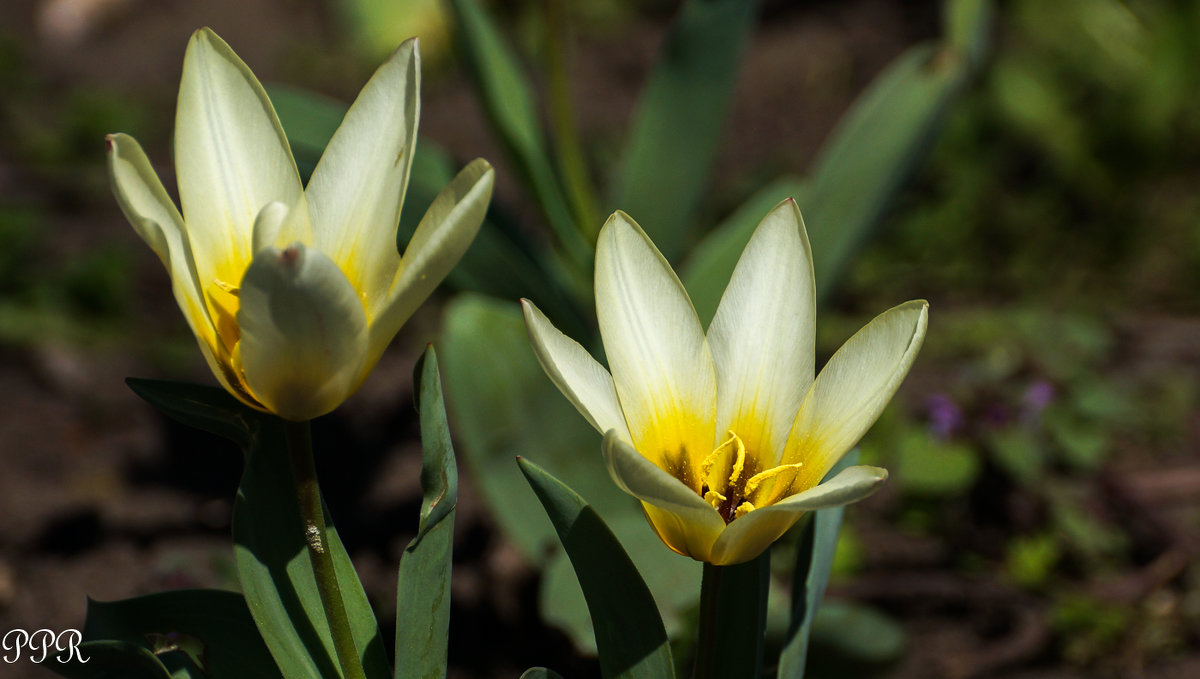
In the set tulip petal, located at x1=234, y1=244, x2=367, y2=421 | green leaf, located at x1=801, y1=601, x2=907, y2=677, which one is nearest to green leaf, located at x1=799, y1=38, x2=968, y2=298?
green leaf, located at x1=801, y1=601, x2=907, y2=677

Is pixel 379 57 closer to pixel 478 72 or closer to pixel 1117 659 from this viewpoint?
pixel 478 72

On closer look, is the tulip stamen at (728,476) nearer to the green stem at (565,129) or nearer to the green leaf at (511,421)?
the green leaf at (511,421)

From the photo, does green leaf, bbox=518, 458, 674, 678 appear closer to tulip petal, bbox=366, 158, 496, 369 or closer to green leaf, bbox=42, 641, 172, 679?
tulip petal, bbox=366, 158, 496, 369

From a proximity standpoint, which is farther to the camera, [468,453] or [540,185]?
[540,185]

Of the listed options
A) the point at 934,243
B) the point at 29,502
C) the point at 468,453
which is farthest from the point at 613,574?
the point at 934,243

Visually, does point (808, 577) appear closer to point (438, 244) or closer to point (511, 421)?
point (438, 244)

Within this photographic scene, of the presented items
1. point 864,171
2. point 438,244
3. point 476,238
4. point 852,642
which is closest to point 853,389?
point 438,244
